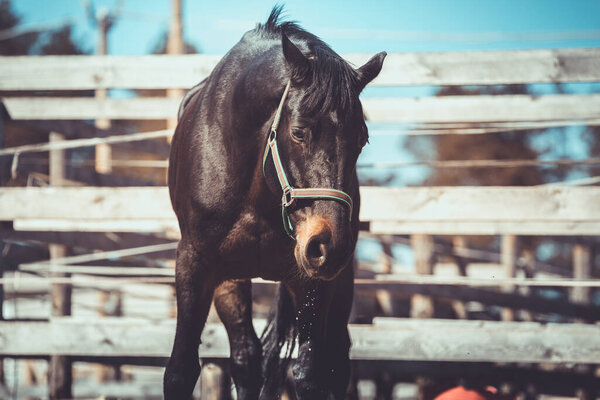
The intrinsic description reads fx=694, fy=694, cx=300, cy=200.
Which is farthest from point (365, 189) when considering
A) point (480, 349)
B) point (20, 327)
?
point (20, 327)

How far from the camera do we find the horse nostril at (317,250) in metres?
2.35

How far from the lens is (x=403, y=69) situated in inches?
181

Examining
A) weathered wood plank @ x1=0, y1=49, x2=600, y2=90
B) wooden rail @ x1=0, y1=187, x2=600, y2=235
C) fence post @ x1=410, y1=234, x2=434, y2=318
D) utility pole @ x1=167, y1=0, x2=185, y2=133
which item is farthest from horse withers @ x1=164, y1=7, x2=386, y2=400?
utility pole @ x1=167, y1=0, x2=185, y2=133

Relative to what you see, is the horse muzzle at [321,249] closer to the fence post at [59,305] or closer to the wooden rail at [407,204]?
the wooden rail at [407,204]

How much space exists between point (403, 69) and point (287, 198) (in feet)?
7.65

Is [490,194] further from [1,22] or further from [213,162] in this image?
[1,22]

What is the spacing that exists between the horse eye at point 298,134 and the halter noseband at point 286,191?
0.43 ft

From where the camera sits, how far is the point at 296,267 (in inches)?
116

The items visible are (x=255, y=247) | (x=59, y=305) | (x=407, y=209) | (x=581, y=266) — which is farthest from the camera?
(x=581, y=266)

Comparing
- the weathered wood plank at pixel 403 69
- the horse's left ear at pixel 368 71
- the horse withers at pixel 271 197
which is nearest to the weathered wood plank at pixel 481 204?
the weathered wood plank at pixel 403 69

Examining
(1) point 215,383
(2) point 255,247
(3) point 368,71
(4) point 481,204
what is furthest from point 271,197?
(1) point 215,383

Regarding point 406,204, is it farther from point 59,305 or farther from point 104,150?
point 104,150

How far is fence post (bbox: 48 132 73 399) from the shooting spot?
Result: 4.83 metres

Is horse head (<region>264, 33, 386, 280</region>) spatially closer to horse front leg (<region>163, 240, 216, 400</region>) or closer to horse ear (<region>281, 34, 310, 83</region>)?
horse ear (<region>281, 34, 310, 83</region>)
